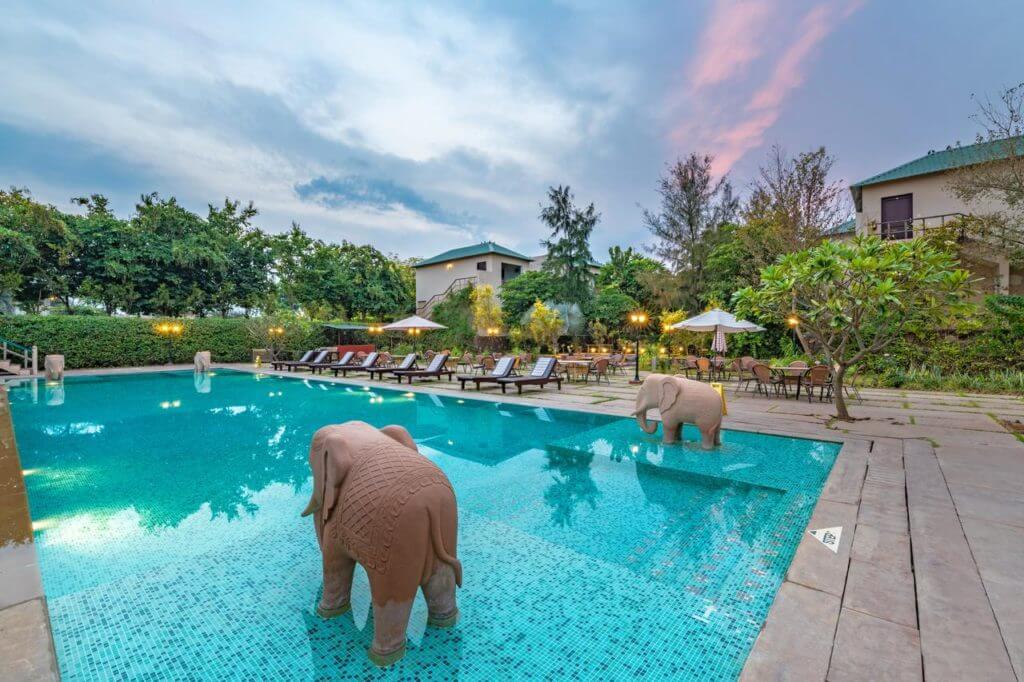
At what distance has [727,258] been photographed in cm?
2067

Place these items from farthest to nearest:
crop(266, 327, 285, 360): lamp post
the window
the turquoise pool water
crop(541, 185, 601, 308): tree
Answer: the window
crop(541, 185, 601, 308): tree
crop(266, 327, 285, 360): lamp post
the turquoise pool water

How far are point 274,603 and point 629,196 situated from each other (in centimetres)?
2656

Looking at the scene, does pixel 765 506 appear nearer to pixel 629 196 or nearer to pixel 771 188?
pixel 771 188

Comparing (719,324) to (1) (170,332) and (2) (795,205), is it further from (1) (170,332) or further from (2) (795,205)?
(1) (170,332)

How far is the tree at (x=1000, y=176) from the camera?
13.4 metres

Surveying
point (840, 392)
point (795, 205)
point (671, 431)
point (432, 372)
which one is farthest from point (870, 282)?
point (795, 205)

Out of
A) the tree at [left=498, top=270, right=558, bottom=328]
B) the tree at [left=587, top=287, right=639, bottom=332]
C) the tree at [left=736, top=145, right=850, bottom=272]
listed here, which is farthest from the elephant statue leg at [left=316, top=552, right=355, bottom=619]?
the tree at [left=498, top=270, right=558, bottom=328]

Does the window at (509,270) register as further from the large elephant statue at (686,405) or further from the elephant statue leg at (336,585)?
the elephant statue leg at (336,585)

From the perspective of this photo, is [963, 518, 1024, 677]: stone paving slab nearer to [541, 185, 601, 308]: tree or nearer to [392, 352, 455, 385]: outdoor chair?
[392, 352, 455, 385]: outdoor chair

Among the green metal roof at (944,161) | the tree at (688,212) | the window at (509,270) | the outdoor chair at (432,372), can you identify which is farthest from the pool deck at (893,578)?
the window at (509,270)

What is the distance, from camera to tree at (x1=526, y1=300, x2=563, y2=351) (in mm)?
23891

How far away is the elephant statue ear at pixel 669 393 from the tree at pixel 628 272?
64.7 feet

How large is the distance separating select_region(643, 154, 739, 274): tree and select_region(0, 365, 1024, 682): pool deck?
1771 centimetres

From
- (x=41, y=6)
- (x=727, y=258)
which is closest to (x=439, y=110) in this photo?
(x=41, y=6)
